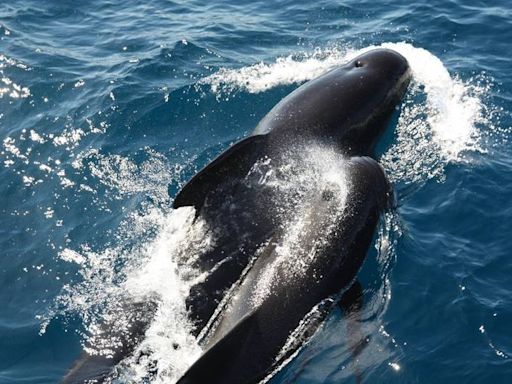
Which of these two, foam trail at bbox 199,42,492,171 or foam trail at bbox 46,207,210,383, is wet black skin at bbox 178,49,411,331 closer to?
foam trail at bbox 46,207,210,383

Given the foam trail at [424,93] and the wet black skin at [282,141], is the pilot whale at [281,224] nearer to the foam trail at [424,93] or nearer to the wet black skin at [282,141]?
the wet black skin at [282,141]

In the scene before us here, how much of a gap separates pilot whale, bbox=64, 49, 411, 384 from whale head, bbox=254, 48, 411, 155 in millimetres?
27

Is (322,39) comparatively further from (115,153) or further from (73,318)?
(73,318)

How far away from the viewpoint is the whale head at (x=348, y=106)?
40.7ft

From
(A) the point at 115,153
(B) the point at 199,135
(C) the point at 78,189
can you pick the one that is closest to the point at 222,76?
(B) the point at 199,135

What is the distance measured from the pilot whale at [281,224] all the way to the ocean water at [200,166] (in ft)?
1.65

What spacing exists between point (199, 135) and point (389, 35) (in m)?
7.89

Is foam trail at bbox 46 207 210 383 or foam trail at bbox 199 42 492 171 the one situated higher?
foam trail at bbox 199 42 492 171

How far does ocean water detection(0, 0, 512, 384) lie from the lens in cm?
1070

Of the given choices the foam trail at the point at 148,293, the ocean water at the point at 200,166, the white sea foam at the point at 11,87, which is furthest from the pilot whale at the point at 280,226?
the white sea foam at the point at 11,87

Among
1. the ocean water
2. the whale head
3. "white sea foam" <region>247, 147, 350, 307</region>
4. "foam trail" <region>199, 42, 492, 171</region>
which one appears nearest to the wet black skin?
the whale head

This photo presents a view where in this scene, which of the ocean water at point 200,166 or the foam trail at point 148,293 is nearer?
the foam trail at point 148,293

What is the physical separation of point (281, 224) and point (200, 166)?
4743 mm

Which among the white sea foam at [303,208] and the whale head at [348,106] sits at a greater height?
the whale head at [348,106]
